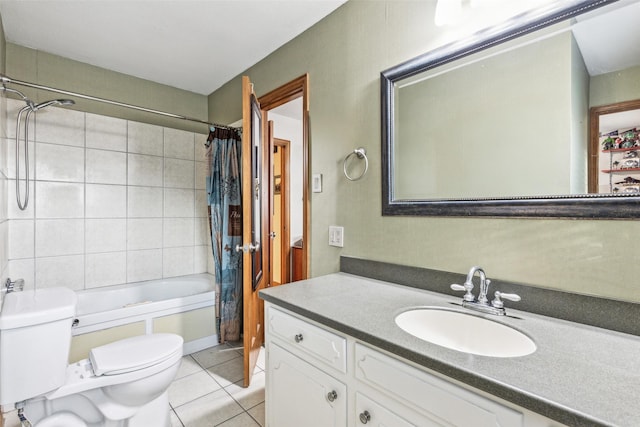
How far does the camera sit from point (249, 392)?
1.99 meters

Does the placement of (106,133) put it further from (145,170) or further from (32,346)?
(32,346)

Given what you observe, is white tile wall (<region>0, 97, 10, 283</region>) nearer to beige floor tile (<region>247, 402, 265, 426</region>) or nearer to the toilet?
the toilet

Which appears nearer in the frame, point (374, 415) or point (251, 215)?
point (374, 415)

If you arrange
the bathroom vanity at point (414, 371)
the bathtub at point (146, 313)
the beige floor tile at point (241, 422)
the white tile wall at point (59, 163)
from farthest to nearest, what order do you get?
1. the white tile wall at point (59, 163)
2. the bathtub at point (146, 313)
3. the beige floor tile at point (241, 422)
4. the bathroom vanity at point (414, 371)

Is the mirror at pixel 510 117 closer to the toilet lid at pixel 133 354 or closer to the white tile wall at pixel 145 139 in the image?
the toilet lid at pixel 133 354

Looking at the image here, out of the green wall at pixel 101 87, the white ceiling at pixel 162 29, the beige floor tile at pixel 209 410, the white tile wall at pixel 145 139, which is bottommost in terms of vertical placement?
the beige floor tile at pixel 209 410

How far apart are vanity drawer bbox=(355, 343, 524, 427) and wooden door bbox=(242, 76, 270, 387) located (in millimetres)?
1199

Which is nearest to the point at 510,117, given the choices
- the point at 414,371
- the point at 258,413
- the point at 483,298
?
the point at 483,298

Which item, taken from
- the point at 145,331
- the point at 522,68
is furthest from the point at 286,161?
the point at 522,68

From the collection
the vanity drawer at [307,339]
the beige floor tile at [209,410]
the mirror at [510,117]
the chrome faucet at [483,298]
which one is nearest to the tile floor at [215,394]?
the beige floor tile at [209,410]

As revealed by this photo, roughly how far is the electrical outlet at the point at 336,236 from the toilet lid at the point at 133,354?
1031 millimetres

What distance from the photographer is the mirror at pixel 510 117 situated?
3.15ft

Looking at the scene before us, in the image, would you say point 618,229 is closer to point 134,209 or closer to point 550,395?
point 550,395

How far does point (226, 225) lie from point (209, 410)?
1.38 metres
